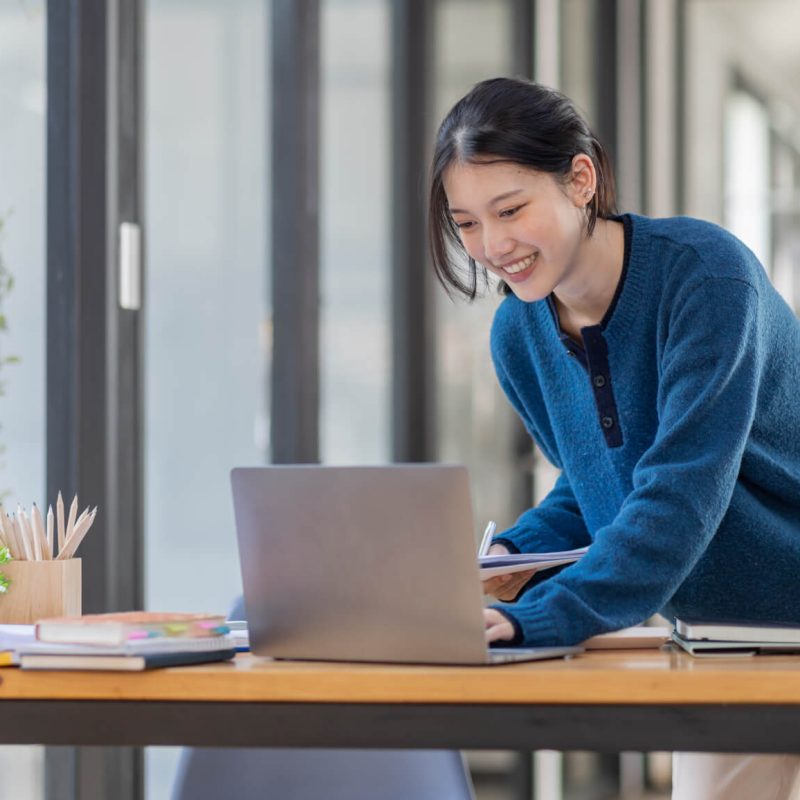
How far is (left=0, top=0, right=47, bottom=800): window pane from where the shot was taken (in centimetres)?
224

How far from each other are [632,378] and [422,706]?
54 centimetres

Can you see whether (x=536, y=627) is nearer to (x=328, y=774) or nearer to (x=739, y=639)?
(x=739, y=639)

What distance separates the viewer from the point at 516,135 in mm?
1544

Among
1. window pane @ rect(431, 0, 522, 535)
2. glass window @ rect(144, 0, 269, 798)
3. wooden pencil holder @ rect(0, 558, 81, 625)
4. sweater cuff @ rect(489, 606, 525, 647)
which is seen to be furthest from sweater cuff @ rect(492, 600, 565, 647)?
window pane @ rect(431, 0, 522, 535)

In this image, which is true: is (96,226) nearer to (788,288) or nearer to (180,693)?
(180,693)

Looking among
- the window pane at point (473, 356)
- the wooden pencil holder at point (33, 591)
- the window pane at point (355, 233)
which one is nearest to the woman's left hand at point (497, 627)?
the wooden pencil holder at point (33, 591)

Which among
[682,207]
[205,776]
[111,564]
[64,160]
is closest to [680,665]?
[205,776]

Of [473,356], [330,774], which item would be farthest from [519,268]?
[473,356]

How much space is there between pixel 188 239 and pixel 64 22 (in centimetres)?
73

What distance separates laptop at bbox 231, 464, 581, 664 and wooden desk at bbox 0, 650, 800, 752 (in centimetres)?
4

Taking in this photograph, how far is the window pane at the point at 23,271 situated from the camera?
7.36 feet

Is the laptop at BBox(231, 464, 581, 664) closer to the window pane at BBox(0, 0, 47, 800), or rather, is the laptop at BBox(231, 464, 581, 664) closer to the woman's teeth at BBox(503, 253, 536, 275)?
the woman's teeth at BBox(503, 253, 536, 275)

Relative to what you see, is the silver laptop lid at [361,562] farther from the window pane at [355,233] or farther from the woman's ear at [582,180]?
the window pane at [355,233]

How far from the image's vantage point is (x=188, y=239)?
2.97 meters
